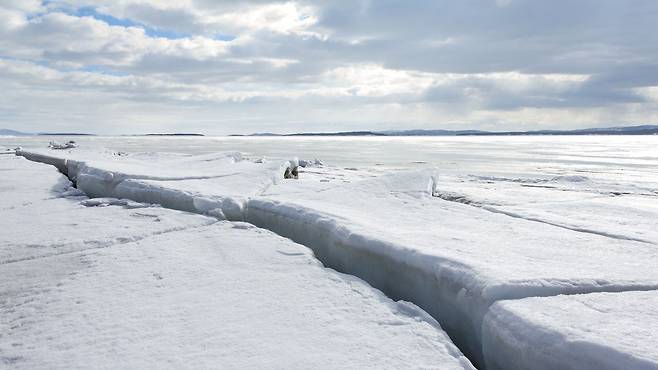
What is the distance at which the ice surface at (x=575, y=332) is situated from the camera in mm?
1464

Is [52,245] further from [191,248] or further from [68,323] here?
[68,323]

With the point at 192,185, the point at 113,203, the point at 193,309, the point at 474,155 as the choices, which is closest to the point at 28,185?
the point at 113,203

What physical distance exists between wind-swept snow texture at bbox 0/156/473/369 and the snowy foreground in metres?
0.07

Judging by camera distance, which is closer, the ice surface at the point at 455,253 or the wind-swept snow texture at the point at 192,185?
the ice surface at the point at 455,253

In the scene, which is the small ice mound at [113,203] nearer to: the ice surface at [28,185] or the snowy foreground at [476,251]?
the snowy foreground at [476,251]

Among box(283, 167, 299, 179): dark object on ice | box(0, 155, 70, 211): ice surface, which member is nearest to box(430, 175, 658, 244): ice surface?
box(283, 167, 299, 179): dark object on ice

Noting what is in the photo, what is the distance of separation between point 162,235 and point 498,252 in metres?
2.21

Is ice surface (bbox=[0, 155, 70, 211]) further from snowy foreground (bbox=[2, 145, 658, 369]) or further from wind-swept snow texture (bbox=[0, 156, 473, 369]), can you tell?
wind-swept snow texture (bbox=[0, 156, 473, 369])

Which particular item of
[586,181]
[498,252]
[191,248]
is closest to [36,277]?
[191,248]

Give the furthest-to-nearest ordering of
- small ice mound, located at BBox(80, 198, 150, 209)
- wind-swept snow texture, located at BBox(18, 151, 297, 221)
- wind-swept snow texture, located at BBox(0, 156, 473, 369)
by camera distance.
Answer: small ice mound, located at BBox(80, 198, 150, 209) < wind-swept snow texture, located at BBox(18, 151, 297, 221) < wind-swept snow texture, located at BBox(0, 156, 473, 369)

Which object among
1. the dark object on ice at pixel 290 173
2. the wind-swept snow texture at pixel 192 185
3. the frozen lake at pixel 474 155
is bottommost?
the frozen lake at pixel 474 155

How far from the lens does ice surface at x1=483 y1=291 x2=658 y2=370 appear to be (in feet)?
4.80

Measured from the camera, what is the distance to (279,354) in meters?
1.66

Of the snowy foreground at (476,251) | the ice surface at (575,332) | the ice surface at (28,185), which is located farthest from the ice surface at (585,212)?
the ice surface at (28,185)
